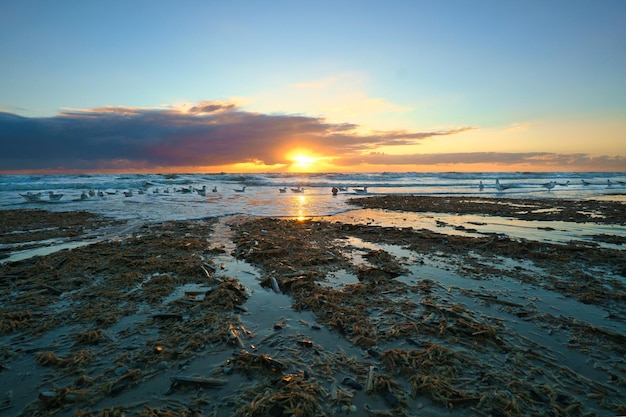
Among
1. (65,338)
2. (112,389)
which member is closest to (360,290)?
(112,389)

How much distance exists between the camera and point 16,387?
11.3ft

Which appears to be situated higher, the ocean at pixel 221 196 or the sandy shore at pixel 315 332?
the ocean at pixel 221 196

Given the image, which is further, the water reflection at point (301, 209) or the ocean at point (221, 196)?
the ocean at point (221, 196)

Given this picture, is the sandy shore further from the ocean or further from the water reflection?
the ocean

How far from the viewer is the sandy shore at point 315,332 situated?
3254 millimetres

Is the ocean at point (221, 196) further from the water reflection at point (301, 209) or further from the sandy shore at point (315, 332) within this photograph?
the sandy shore at point (315, 332)

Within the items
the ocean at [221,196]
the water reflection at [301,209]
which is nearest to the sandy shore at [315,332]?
the water reflection at [301,209]

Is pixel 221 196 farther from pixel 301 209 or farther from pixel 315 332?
pixel 315 332

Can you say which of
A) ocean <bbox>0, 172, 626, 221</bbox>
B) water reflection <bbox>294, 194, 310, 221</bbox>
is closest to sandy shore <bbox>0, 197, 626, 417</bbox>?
water reflection <bbox>294, 194, 310, 221</bbox>

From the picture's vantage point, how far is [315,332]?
15.7 feet

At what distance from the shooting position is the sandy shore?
3.25m

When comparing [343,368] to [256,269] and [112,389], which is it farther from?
[256,269]

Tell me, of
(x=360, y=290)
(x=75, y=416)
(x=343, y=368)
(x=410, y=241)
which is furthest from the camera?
(x=410, y=241)

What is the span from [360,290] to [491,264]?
4.28 meters
